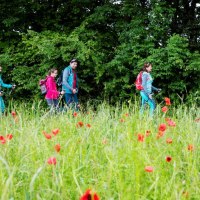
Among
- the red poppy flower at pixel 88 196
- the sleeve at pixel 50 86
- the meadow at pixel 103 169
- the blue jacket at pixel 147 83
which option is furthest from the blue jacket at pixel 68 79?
the red poppy flower at pixel 88 196

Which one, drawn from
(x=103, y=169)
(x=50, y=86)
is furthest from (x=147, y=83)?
(x=103, y=169)

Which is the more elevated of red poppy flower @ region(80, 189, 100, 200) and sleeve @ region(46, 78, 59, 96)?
sleeve @ region(46, 78, 59, 96)

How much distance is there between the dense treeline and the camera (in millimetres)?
12336

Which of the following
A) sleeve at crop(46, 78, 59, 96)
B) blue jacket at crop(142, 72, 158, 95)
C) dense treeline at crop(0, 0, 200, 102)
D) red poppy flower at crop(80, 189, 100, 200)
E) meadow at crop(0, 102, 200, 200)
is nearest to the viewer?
red poppy flower at crop(80, 189, 100, 200)

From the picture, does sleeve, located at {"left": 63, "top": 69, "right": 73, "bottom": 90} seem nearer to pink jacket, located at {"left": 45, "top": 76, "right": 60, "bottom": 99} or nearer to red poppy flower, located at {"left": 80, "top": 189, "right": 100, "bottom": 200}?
pink jacket, located at {"left": 45, "top": 76, "right": 60, "bottom": 99}

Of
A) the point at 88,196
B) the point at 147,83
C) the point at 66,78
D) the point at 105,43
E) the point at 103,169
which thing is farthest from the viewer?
the point at 105,43

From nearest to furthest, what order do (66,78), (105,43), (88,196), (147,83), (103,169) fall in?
(88,196), (103,169), (147,83), (66,78), (105,43)

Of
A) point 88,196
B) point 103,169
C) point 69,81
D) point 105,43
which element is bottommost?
point 103,169

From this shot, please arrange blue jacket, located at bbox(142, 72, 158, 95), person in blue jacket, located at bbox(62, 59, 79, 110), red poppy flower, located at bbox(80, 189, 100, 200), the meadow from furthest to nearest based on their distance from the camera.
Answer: person in blue jacket, located at bbox(62, 59, 79, 110), blue jacket, located at bbox(142, 72, 158, 95), the meadow, red poppy flower, located at bbox(80, 189, 100, 200)

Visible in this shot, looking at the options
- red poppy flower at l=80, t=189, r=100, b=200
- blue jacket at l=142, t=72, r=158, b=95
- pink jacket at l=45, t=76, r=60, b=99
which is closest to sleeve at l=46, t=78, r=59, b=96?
pink jacket at l=45, t=76, r=60, b=99

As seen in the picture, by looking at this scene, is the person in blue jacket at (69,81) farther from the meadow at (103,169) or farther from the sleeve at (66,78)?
the meadow at (103,169)

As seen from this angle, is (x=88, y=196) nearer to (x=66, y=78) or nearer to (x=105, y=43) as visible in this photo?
(x=66, y=78)

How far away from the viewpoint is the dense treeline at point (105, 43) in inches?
486

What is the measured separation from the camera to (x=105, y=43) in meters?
13.7
